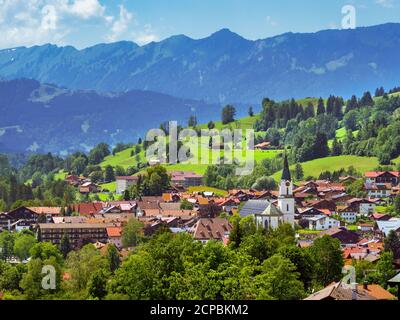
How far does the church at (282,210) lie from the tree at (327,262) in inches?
935

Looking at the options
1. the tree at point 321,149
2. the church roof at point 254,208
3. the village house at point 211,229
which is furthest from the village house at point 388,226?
the tree at point 321,149

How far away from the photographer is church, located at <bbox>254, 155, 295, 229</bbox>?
6212cm

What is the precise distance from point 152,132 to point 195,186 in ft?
176

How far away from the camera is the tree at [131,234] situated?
58781 millimetres

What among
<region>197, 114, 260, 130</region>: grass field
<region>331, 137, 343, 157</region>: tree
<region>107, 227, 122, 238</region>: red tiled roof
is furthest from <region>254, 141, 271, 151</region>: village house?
<region>107, 227, 122, 238</region>: red tiled roof

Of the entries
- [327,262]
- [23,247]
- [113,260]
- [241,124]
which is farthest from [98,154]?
[327,262]

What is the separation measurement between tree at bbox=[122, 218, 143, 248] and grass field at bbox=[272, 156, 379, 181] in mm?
35151

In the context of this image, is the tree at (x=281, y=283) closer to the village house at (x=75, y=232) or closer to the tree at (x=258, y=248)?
the tree at (x=258, y=248)

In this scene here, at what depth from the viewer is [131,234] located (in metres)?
59.9

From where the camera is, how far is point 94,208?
82.3 meters

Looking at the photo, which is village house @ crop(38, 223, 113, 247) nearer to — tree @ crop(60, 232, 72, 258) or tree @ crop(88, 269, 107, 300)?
tree @ crop(60, 232, 72, 258)
